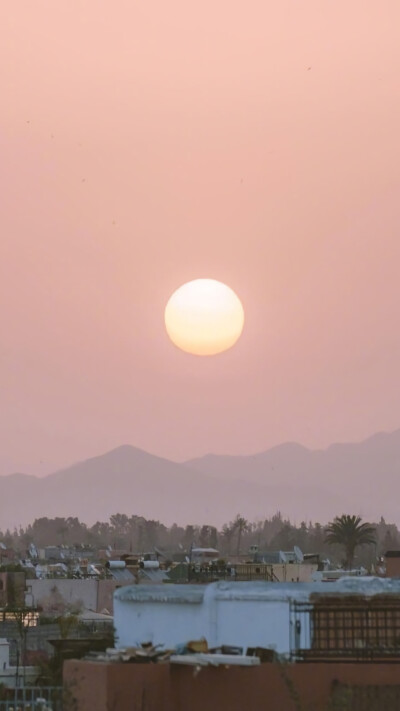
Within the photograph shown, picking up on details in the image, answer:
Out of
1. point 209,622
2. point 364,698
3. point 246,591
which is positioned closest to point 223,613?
point 209,622

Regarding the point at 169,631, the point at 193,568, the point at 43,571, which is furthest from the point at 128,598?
the point at 43,571

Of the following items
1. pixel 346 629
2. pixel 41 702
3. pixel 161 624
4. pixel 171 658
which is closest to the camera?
pixel 171 658

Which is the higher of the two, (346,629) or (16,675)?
(346,629)

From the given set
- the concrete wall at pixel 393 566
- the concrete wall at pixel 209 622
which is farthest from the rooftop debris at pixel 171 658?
the concrete wall at pixel 393 566

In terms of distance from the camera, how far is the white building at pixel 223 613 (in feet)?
65.3

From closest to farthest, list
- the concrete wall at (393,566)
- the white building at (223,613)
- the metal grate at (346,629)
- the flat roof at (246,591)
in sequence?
the metal grate at (346,629) < the white building at (223,613) < the flat roof at (246,591) < the concrete wall at (393,566)

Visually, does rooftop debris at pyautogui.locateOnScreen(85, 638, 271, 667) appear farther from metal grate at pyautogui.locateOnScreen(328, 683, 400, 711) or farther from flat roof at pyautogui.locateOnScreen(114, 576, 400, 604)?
flat roof at pyautogui.locateOnScreen(114, 576, 400, 604)

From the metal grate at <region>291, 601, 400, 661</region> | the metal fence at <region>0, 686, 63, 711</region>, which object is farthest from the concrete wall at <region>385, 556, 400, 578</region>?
the metal fence at <region>0, 686, 63, 711</region>

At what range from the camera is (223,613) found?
20.2m

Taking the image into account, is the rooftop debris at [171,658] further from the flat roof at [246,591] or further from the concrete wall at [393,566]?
the concrete wall at [393,566]

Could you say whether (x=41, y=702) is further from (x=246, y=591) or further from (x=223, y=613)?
(x=246, y=591)

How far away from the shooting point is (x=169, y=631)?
67.3 feet

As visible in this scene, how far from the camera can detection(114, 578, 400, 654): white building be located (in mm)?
19891

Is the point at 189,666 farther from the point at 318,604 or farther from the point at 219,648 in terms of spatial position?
the point at 318,604
